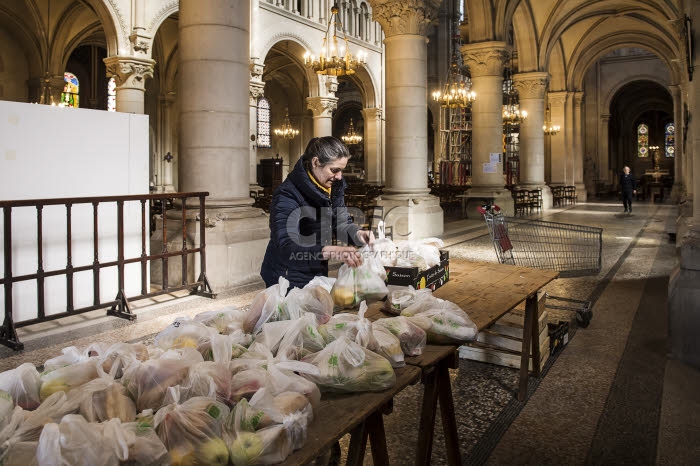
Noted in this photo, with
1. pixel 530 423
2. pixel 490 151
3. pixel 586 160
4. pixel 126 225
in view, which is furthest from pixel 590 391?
pixel 586 160

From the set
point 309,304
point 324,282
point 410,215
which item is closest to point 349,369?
point 309,304

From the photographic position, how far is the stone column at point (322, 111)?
2366cm

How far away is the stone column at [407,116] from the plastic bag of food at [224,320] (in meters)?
9.09

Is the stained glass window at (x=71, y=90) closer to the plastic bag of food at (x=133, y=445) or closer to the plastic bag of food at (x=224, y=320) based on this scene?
the plastic bag of food at (x=224, y=320)

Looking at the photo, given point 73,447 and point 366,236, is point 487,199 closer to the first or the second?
point 366,236

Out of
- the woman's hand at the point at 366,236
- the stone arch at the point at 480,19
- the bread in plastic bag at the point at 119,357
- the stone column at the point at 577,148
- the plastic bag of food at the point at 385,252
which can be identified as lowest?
the bread in plastic bag at the point at 119,357

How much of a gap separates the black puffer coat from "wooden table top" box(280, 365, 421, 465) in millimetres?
1289

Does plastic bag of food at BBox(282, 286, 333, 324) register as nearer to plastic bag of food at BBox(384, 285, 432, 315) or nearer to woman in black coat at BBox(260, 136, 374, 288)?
plastic bag of food at BBox(384, 285, 432, 315)

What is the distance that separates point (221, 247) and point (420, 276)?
4.21 metres

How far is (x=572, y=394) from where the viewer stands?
3551 millimetres

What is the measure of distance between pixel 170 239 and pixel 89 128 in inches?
70.7

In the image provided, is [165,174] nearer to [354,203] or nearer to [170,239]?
[354,203]

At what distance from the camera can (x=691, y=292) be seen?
161 inches

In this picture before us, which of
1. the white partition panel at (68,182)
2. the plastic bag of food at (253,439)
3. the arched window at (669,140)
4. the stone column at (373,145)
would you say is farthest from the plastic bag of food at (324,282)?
the arched window at (669,140)
